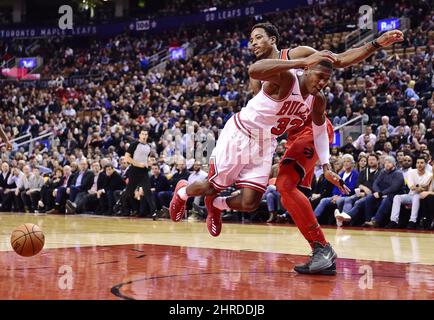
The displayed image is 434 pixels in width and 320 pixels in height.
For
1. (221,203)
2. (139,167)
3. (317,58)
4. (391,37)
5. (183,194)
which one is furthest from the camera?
(139,167)

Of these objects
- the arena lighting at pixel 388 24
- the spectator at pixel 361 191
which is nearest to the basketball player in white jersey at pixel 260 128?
the spectator at pixel 361 191

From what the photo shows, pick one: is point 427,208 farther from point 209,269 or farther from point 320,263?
point 209,269

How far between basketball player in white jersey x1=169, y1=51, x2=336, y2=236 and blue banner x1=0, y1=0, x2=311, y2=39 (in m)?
20.1

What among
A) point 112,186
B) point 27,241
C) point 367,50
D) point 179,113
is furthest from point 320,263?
point 179,113

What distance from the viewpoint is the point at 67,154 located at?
1705 cm

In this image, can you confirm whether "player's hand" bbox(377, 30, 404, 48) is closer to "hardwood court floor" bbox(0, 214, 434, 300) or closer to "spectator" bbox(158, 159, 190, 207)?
"hardwood court floor" bbox(0, 214, 434, 300)

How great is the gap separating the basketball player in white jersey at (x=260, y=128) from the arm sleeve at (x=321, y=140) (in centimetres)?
2

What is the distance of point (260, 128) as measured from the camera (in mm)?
4684

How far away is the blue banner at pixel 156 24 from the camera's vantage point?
24.8 meters

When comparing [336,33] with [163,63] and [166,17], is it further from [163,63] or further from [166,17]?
[166,17]

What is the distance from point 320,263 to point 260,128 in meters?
1.04

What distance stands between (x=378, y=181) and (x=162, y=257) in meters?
5.32
